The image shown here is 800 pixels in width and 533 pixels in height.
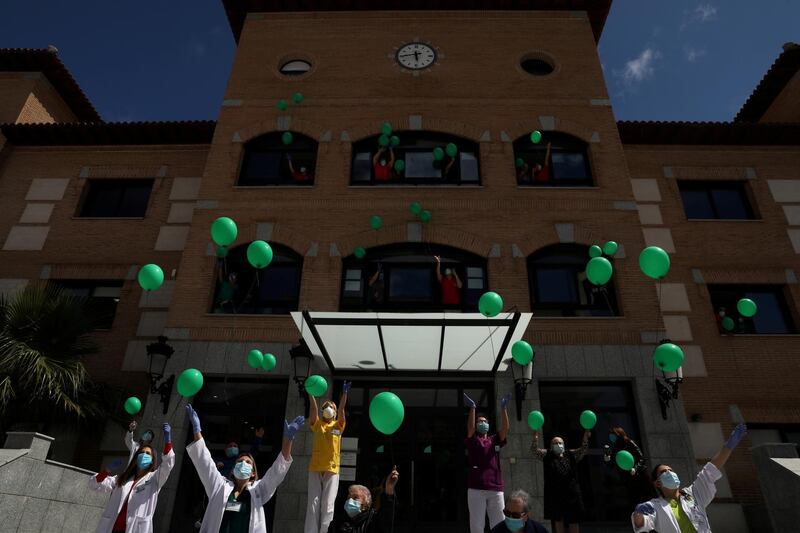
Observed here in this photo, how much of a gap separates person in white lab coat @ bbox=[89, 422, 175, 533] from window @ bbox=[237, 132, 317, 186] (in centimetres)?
899

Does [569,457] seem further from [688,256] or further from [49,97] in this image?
[49,97]

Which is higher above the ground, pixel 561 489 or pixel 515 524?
pixel 561 489

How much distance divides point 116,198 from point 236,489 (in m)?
13.0

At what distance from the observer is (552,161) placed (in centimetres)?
1434

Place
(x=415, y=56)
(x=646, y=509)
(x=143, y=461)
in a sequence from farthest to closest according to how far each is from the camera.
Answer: (x=415, y=56)
(x=143, y=461)
(x=646, y=509)

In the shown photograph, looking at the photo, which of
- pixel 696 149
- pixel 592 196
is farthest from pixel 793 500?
pixel 696 149

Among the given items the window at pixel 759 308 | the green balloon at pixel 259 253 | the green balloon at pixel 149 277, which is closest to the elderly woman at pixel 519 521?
the green balloon at pixel 259 253

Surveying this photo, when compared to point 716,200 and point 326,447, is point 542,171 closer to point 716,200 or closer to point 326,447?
point 716,200

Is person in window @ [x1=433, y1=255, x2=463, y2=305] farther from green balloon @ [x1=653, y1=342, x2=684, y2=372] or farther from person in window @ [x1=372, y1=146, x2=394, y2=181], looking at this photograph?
green balloon @ [x1=653, y1=342, x2=684, y2=372]

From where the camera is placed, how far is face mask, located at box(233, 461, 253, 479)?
5.68 m

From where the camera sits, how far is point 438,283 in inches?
496

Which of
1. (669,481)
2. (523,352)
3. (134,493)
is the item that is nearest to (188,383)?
(134,493)

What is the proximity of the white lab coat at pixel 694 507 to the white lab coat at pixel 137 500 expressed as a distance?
5.57 metres

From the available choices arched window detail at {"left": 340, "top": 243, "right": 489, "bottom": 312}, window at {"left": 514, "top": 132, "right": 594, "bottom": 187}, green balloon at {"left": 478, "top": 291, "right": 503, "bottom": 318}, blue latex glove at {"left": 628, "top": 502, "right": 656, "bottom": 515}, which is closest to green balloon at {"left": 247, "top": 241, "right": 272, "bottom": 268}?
green balloon at {"left": 478, "top": 291, "right": 503, "bottom": 318}
